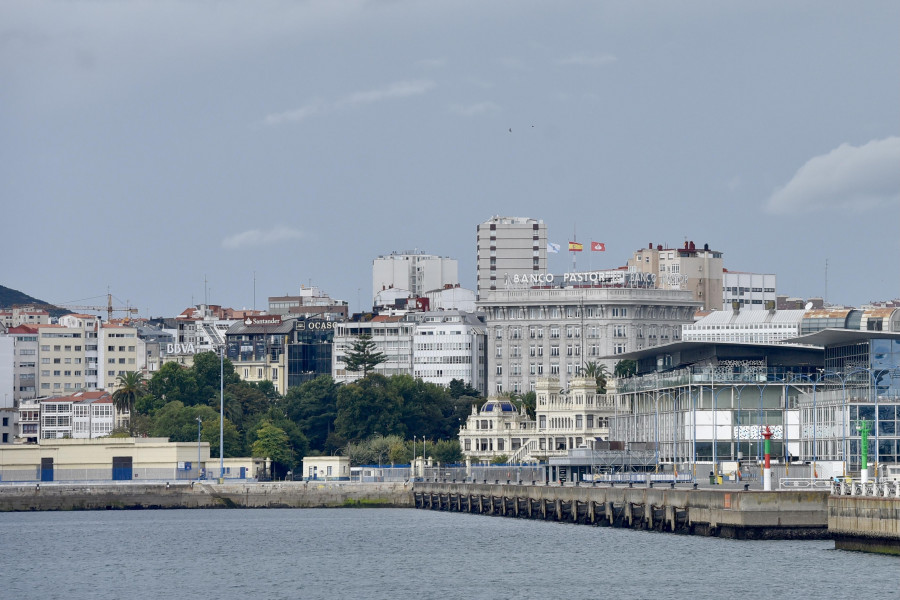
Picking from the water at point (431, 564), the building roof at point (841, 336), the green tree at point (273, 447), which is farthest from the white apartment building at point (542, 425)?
the water at point (431, 564)

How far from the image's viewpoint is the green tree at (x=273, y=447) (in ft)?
622

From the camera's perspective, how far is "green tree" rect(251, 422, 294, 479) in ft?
622

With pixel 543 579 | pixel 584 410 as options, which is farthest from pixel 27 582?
pixel 584 410

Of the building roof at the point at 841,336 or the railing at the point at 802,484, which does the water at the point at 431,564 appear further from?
the building roof at the point at 841,336

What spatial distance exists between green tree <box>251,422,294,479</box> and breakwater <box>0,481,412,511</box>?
22.2 m

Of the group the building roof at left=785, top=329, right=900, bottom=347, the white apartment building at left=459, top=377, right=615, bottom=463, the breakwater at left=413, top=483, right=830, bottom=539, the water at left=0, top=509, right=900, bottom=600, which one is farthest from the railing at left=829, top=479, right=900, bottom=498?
the white apartment building at left=459, top=377, right=615, bottom=463

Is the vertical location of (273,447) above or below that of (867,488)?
above

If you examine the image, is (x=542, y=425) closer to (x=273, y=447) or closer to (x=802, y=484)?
(x=273, y=447)

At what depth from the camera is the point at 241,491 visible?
16612 cm

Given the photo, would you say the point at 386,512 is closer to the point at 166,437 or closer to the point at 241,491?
the point at 241,491

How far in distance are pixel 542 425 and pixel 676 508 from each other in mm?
100040

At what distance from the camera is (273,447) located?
624 ft

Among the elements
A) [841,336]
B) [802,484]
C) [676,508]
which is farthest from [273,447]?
[802,484]

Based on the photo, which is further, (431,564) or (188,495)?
(188,495)
